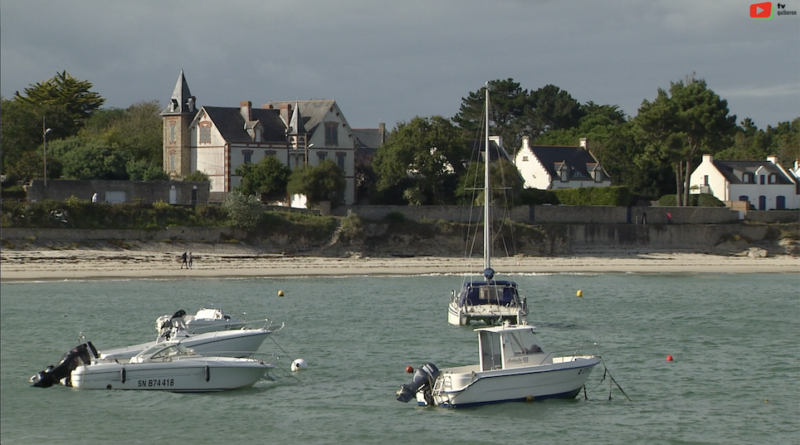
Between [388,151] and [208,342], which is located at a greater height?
[388,151]

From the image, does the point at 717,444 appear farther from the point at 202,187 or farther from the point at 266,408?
the point at 202,187

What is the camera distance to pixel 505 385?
24.4m

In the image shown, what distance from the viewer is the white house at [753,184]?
8319 centimetres

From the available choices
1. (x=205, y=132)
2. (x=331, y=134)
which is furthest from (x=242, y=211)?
(x=331, y=134)

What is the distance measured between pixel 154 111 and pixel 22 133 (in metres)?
25.5

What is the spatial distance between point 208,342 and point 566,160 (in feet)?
198

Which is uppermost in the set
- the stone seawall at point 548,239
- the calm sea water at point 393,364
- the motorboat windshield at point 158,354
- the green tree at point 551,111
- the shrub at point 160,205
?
the green tree at point 551,111

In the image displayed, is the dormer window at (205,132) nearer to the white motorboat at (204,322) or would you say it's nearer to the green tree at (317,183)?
the green tree at (317,183)

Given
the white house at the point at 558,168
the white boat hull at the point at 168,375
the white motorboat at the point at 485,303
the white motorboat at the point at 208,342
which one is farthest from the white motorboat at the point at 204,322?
the white house at the point at 558,168

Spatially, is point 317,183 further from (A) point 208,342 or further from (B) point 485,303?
(A) point 208,342

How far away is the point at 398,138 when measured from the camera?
71.7 metres

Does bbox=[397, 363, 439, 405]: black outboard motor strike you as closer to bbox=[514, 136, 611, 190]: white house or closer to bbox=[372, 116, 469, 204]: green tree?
bbox=[372, 116, 469, 204]: green tree

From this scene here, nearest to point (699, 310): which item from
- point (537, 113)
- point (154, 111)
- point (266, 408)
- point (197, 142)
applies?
point (266, 408)

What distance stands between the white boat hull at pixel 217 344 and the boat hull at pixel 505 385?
229 inches
